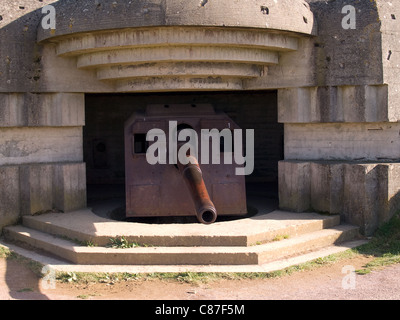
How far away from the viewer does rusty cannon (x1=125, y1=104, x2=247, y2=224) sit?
6.89 metres

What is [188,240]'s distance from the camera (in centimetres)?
582

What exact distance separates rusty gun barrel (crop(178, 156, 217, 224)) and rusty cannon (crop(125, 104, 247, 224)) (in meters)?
0.36

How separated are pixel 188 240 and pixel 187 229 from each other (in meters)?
0.27

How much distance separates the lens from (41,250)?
20.7ft

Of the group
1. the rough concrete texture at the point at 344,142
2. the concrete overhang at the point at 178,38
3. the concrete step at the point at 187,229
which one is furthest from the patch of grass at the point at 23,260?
the rough concrete texture at the point at 344,142

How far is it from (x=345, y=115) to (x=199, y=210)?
2893 mm

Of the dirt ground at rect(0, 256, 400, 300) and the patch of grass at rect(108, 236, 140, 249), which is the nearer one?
the dirt ground at rect(0, 256, 400, 300)

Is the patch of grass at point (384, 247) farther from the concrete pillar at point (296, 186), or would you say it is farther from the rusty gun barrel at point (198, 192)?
the rusty gun barrel at point (198, 192)

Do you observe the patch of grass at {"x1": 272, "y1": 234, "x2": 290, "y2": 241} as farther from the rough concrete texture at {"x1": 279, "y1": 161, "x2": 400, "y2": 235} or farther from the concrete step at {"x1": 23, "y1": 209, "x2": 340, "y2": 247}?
the rough concrete texture at {"x1": 279, "y1": 161, "x2": 400, "y2": 235}

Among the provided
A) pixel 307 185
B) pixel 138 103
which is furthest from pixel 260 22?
pixel 138 103

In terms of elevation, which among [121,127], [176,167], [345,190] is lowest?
[345,190]

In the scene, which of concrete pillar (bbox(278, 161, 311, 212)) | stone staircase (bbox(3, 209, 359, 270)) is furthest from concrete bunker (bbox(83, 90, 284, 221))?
stone staircase (bbox(3, 209, 359, 270))

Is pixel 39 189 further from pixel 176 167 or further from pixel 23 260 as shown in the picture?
pixel 176 167

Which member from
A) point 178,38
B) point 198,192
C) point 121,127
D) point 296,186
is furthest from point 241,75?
point 121,127
